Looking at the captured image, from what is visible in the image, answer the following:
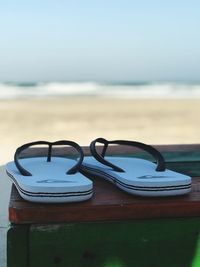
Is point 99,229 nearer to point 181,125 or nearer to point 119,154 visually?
point 119,154

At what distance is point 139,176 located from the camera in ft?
3.41

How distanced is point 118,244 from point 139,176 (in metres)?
0.15

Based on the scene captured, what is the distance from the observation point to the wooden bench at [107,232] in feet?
3.00

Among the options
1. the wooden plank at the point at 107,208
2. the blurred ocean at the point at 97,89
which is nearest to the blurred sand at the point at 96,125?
the wooden plank at the point at 107,208

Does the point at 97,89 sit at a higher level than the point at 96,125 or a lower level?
higher

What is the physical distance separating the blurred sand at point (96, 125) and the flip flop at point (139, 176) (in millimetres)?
2481

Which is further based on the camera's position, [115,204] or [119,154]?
[119,154]

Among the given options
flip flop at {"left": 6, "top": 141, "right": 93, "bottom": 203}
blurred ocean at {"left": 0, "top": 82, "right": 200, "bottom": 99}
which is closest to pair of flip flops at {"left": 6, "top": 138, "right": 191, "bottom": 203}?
flip flop at {"left": 6, "top": 141, "right": 93, "bottom": 203}

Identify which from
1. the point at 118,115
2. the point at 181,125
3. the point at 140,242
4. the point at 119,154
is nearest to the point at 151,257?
the point at 140,242

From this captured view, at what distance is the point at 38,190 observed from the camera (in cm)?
92

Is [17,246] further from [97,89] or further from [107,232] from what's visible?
[97,89]

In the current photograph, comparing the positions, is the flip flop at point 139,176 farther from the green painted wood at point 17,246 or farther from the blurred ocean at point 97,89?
the blurred ocean at point 97,89

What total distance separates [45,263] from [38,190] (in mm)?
127

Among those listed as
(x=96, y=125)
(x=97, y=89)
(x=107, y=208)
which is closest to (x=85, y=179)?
(x=107, y=208)
